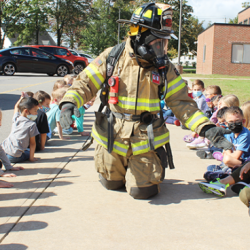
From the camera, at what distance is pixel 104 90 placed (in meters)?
3.50

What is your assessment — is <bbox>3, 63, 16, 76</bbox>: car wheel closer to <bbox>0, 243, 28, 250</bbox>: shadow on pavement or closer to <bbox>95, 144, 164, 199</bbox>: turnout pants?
<bbox>95, 144, 164, 199</bbox>: turnout pants

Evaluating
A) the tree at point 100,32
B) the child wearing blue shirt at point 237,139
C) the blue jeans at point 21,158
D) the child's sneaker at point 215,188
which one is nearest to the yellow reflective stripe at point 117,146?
the child's sneaker at point 215,188

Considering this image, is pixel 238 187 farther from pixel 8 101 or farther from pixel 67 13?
pixel 67 13

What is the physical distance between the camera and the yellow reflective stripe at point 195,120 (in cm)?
323

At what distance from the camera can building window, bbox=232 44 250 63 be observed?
2792 centimetres

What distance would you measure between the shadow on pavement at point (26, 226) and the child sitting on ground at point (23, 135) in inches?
69.3

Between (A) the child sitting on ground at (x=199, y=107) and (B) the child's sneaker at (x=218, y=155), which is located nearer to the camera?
(B) the child's sneaker at (x=218, y=155)

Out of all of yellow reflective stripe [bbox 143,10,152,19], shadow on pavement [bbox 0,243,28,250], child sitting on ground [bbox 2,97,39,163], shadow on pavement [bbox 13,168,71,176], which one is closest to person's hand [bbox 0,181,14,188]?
shadow on pavement [bbox 13,168,71,176]

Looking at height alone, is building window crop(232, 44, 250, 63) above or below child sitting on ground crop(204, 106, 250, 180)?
above

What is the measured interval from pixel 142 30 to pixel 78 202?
179 centimetres

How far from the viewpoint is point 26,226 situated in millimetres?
2691

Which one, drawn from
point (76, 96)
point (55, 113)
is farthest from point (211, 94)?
point (76, 96)

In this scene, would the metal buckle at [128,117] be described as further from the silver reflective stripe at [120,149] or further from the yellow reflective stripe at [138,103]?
the silver reflective stripe at [120,149]

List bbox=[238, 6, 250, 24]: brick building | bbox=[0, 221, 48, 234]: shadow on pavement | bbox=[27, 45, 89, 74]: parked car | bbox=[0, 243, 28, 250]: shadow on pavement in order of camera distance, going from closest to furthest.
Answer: bbox=[0, 243, 28, 250]: shadow on pavement, bbox=[0, 221, 48, 234]: shadow on pavement, bbox=[27, 45, 89, 74]: parked car, bbox=[238, 6, 250, 24]: brick building
